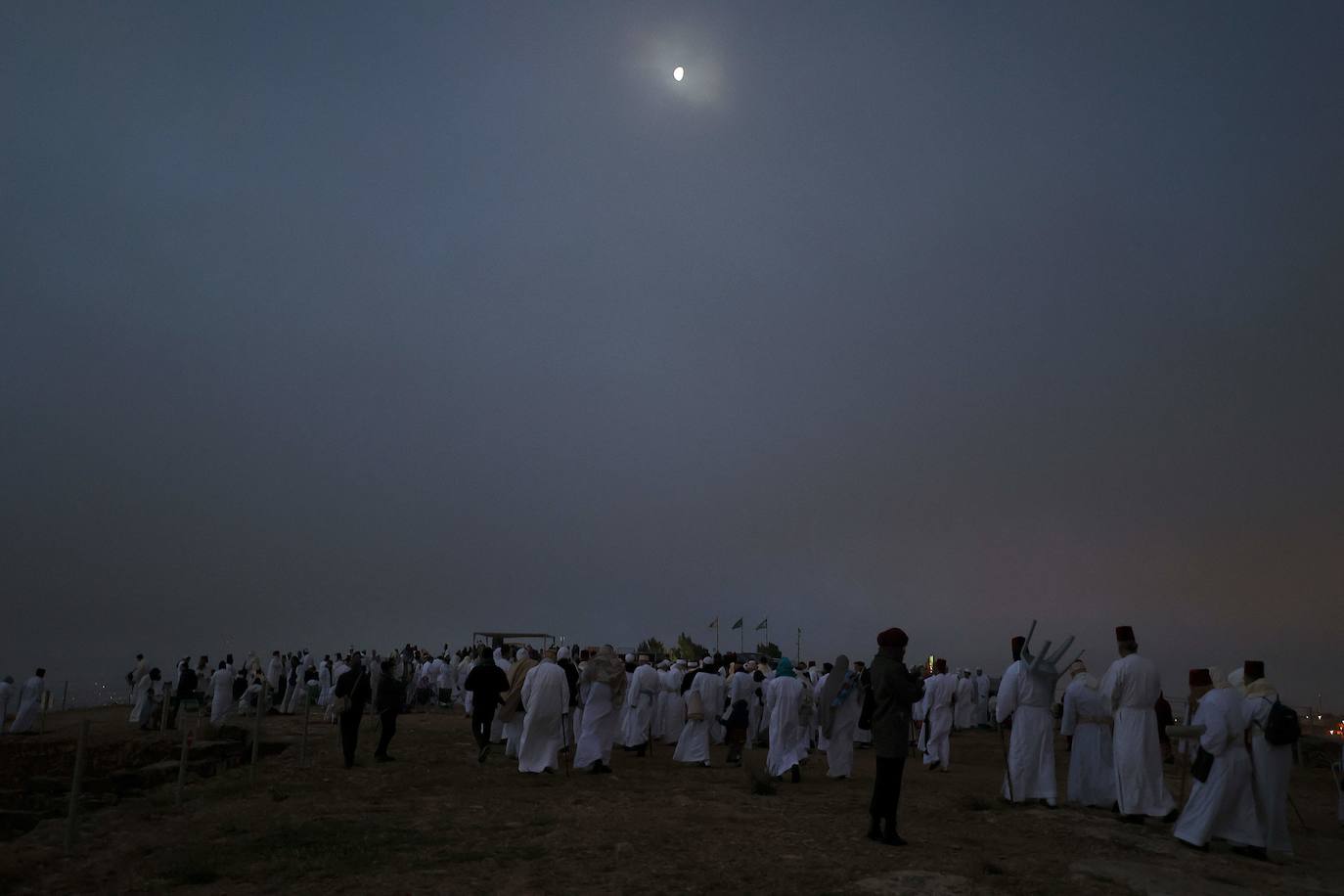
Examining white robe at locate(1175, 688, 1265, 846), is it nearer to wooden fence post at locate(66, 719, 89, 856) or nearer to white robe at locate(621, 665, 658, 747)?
white robe at locate(621, 665, 658, 747)

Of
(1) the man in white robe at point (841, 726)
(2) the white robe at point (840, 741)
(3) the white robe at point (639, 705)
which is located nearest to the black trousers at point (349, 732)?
(3) the white robe at point (639, 705)

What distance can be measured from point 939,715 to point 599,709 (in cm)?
652

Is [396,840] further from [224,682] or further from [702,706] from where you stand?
[224,682]

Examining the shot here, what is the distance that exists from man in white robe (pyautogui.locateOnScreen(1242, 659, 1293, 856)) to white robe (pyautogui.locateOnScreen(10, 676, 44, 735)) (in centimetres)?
2626

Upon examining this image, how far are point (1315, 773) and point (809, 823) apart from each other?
1616cm

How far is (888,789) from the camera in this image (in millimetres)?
8547

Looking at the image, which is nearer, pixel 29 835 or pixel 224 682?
pixel 29 835

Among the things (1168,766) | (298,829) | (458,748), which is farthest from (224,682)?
(1168,766)

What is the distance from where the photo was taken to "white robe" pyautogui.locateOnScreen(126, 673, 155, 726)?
2350cm

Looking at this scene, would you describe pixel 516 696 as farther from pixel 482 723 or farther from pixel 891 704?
pixel 891 704

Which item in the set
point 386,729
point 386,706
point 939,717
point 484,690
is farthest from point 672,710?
point 386,706

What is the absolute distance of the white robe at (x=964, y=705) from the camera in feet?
90.0

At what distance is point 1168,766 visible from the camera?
18203 millimetres

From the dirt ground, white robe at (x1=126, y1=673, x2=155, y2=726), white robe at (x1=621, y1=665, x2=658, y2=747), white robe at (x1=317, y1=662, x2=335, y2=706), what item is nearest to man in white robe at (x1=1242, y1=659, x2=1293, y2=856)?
the dirt ground
